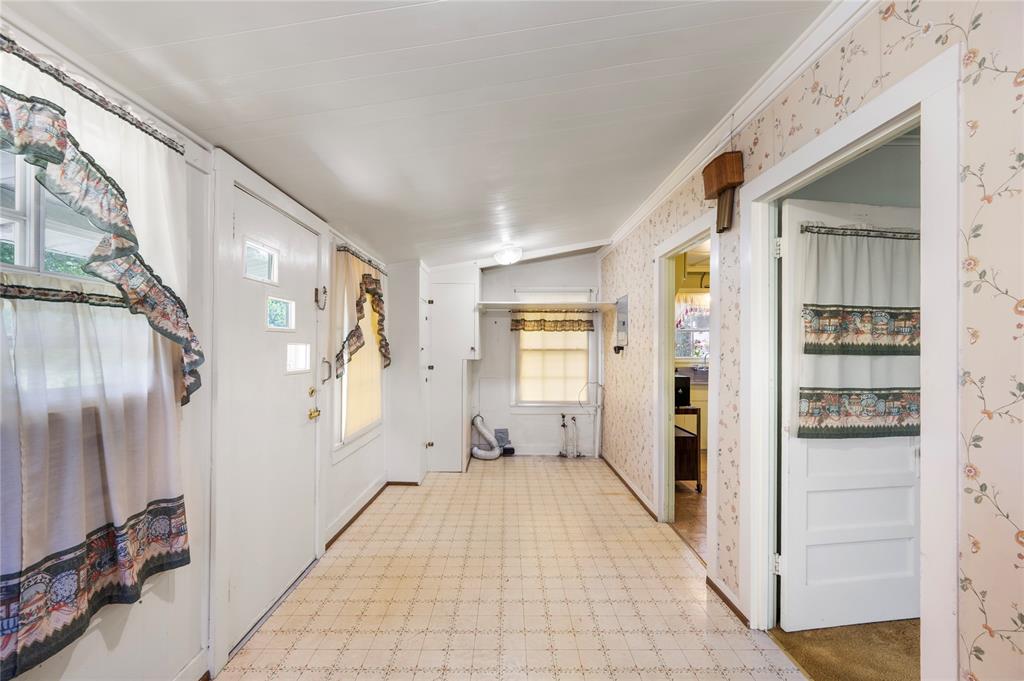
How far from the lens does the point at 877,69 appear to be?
4.06ft

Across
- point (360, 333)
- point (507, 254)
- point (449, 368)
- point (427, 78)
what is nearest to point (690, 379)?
point (507, 254)

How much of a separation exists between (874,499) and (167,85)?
130 inches

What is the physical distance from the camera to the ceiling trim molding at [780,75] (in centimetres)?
131

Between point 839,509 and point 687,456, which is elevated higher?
point 839,509

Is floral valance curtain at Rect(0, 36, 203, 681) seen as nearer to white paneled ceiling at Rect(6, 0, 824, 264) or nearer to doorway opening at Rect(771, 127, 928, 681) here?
white paneled ceiling at Rect(6, 0, 824, 264)

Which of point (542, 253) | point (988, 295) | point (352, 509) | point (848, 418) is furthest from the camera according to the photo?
point (542, 253)

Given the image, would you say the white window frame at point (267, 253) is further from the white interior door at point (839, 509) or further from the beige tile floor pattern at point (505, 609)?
the white interior door at point (839, 509)

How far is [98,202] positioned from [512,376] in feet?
14.1

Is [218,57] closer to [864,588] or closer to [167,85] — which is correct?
[167,85]

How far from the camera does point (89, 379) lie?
1128 millimetres

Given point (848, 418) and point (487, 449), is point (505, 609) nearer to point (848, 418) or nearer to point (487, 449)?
point (848, 418)

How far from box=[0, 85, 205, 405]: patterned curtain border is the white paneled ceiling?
0.89ft

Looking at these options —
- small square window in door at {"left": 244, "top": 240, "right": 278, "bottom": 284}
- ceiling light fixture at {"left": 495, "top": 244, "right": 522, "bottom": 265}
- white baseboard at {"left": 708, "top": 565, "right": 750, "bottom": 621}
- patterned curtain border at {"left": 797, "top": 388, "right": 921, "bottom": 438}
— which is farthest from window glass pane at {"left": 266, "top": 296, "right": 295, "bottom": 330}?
white baseboard at {"left": 708, "top": 565, "right": 750, "bottom": 621}

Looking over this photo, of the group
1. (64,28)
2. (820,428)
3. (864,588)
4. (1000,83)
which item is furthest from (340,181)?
(864,588)
